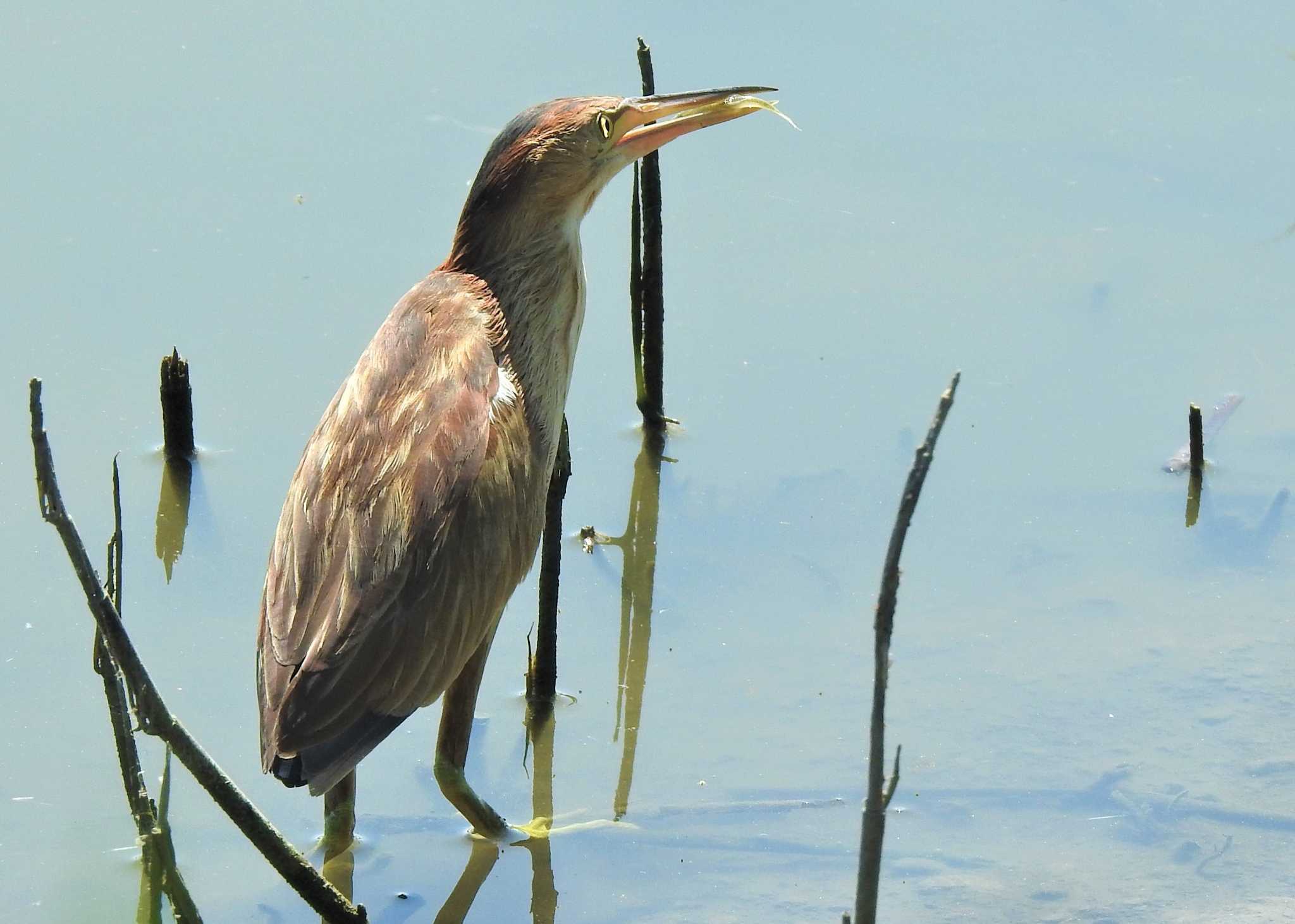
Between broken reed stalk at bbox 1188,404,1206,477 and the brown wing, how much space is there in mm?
2193

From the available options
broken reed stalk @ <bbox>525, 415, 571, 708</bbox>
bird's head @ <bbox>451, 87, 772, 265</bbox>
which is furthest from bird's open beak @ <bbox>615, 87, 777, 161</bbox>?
broken reed stalk @ <bbox>525, 415, 571, 708</bbox>

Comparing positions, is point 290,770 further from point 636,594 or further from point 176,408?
point 176,408

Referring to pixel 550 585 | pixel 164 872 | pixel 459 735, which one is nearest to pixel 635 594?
pixel 550 585

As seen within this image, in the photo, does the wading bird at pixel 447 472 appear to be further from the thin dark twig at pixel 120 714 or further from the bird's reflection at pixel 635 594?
the bird's reflection at pixel 635 594

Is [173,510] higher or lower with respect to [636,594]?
higher

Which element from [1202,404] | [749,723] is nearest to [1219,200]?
[1202,404]

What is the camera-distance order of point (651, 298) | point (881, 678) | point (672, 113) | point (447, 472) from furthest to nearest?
point (651, 298)
point (672, 113)
point (447, 472)
point (881, 678)

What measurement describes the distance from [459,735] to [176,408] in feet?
5.43

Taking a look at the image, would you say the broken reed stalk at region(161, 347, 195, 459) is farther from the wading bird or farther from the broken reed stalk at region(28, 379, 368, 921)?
the broken reed stalk at region(28, 379, 368, 921)

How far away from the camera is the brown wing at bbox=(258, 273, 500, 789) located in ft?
11.5

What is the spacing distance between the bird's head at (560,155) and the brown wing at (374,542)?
1.15ft

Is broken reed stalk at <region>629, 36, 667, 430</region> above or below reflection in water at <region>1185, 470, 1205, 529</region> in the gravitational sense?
above

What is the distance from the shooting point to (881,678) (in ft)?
6.91

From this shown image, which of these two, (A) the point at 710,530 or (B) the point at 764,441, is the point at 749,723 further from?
(B) the point at 764,441
